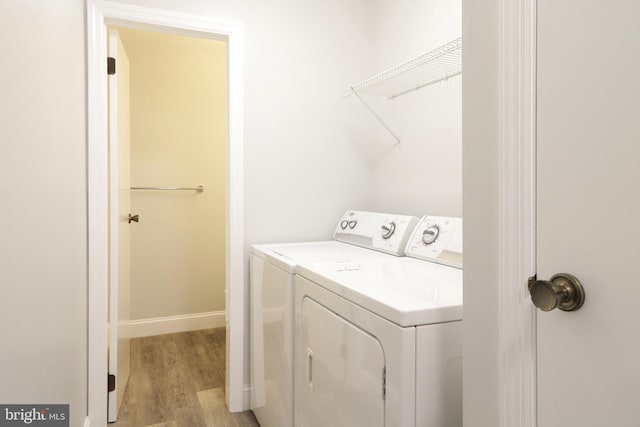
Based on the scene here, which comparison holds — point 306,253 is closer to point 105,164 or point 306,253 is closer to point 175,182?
point 105,164

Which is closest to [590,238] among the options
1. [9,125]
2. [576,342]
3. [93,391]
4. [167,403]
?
[576,342]

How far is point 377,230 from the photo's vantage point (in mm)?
2025

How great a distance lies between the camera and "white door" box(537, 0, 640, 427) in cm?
58

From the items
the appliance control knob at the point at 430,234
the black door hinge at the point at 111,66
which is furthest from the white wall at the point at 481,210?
the black door hinge at the point at 111,66

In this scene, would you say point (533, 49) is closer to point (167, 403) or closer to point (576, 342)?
point (576, 342)

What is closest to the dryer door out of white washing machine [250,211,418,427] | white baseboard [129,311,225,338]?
white washing machine [250,211,418,427]

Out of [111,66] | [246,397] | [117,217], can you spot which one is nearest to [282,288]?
[246,397]

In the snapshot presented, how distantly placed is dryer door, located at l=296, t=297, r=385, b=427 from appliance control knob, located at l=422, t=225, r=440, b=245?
1.91ft

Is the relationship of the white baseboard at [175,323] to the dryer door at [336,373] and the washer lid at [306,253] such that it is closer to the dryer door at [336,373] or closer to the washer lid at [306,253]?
the washer lid at [306,253]

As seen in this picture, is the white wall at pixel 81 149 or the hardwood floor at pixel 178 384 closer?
the white wall at pixel 81 149

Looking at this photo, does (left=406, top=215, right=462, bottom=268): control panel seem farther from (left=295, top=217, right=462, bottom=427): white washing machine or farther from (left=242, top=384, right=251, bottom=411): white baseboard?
(left=242, top=384, right=251, bottom=411): white baseboard

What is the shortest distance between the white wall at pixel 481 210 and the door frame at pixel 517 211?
0.05 feet

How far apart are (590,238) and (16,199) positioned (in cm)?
112

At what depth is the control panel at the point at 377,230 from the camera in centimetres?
185
